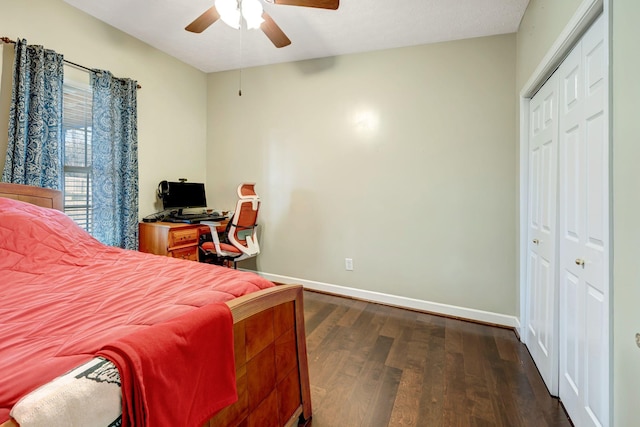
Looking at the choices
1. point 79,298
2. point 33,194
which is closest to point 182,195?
point 33,194

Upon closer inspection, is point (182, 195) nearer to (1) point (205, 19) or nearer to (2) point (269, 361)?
(1) point (205, 19)

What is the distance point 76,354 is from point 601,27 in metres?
2.19

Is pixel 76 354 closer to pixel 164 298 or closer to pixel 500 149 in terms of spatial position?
pixel 164 298

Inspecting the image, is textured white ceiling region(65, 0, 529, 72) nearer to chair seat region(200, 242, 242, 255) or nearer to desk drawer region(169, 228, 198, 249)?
desk drawer region(169, 228, 198, 249)

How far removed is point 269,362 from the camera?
1.23m

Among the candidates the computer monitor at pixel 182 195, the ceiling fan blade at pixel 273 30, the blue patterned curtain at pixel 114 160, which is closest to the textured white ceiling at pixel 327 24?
the ceiling fan blade at pixel 273 30

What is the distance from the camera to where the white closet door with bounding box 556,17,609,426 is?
1152 mm

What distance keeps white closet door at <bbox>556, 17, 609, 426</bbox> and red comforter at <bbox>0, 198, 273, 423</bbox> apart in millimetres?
1477

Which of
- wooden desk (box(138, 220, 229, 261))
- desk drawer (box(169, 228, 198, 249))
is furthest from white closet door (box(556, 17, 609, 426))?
desk drawer (box(169, 228, 198, 249))

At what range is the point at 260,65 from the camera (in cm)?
358

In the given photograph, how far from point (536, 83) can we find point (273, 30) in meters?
1.94
